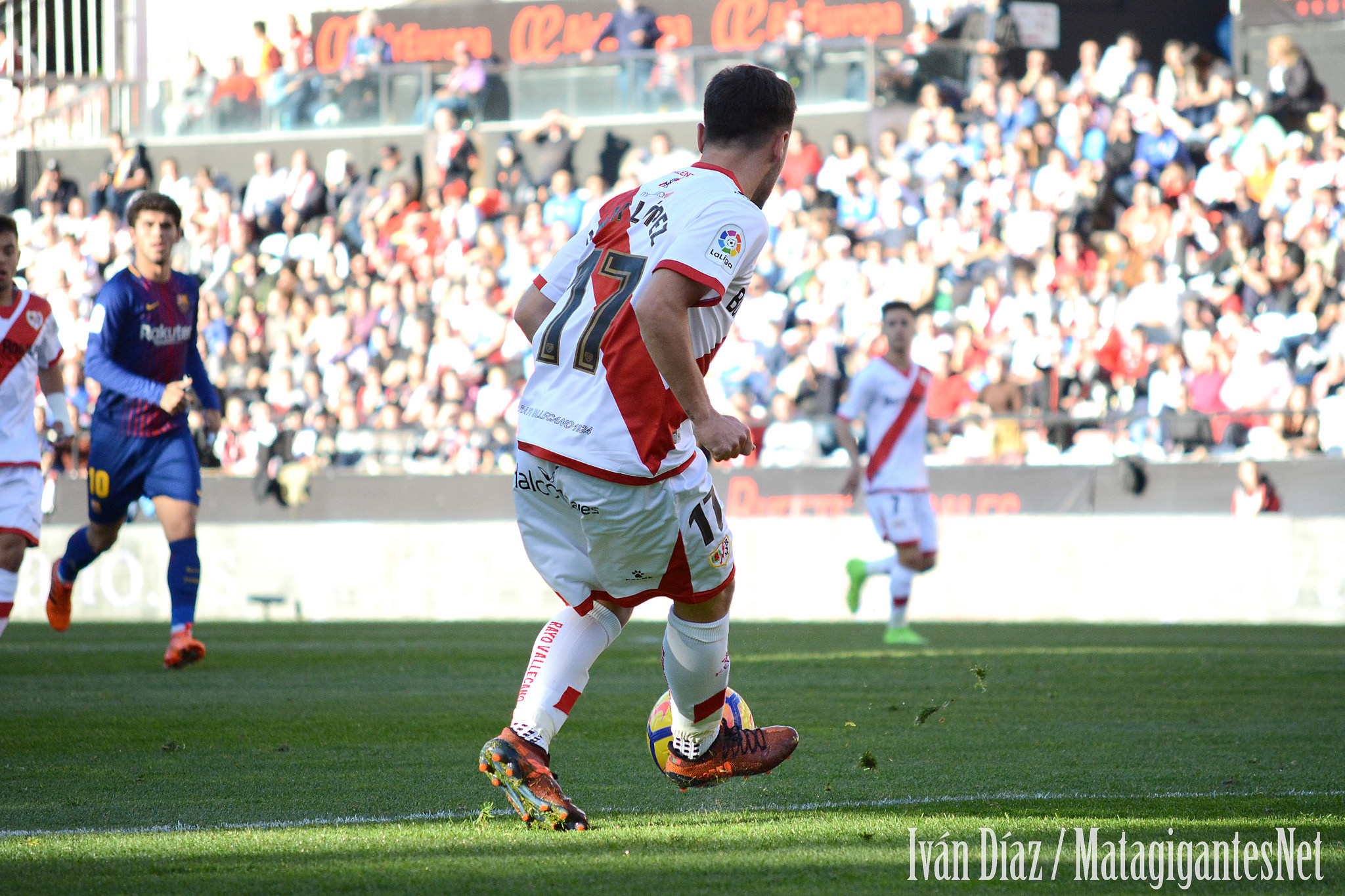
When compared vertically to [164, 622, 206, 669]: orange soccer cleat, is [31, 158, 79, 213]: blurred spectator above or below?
above

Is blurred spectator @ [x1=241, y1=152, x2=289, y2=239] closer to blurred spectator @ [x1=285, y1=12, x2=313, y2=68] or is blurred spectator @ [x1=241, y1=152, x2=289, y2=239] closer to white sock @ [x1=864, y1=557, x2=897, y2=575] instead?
blurred spectator @ [x1=285, y1=12, x2=313, y2=68]

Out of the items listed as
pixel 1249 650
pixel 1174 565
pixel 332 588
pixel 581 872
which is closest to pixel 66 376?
pixel 332 588

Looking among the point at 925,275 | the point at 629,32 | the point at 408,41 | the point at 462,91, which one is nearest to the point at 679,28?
the point at 629,32

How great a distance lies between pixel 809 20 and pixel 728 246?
19956 mm

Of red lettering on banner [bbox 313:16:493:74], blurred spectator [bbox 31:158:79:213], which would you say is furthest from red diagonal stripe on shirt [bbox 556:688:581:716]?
red lettering on banner [bbox 313:16:493:74]

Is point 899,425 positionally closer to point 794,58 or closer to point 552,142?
point 794,58

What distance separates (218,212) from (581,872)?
2072 centimetres

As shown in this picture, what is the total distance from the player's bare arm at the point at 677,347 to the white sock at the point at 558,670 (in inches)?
29.9

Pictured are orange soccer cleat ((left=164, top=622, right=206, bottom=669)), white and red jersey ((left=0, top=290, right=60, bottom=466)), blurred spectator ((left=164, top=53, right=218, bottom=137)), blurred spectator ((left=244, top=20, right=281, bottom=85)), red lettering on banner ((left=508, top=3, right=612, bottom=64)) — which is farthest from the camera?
blurred spectator ((left=244, top=20, right=281, bottom=85))

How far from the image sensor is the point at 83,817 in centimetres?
468

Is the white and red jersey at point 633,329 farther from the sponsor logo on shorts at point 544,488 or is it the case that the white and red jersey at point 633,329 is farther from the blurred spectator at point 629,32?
the blurred spectator at point 629,32

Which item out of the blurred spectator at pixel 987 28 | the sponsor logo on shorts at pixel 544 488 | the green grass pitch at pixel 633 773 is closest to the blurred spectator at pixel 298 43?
the blurred spectator at pixel 987 28

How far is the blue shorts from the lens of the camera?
8961 mm

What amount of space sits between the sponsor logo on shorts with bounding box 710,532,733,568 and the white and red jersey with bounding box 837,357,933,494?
7.62m
